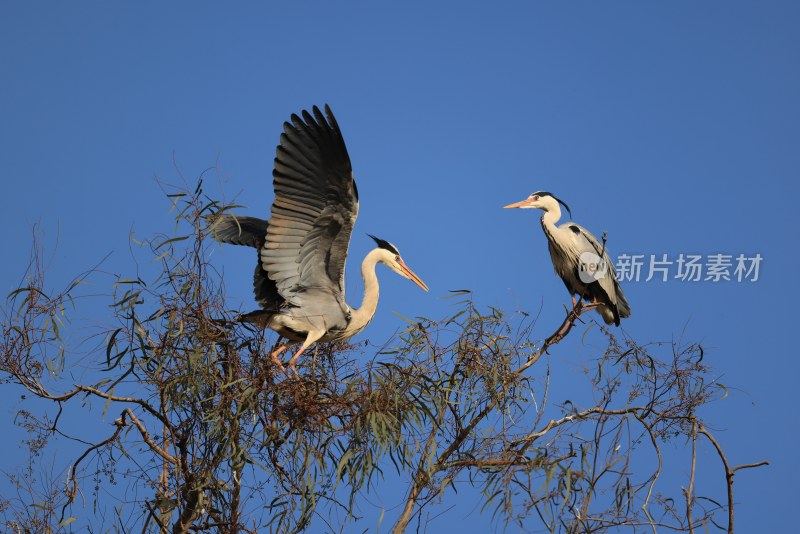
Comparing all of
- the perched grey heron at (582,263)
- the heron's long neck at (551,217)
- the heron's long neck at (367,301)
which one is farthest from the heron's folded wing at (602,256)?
the heron's long neck at (367,301)

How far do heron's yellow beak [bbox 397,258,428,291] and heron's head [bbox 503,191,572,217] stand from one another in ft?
3.47

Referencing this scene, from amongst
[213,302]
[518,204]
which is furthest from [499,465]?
[518,204]

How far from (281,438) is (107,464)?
725 mm

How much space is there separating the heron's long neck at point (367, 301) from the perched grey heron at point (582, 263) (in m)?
1.35

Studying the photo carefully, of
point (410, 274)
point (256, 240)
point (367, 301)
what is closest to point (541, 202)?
point (410, 274)

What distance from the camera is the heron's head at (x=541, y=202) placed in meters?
6.09

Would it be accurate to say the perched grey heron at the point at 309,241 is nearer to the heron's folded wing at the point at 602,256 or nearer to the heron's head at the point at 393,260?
the heron's head at the point at 393,260

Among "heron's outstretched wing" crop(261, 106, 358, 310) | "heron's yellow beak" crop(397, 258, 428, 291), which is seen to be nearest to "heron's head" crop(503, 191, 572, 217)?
"heron's yellow beak" crop(397, 258, 428, 291)

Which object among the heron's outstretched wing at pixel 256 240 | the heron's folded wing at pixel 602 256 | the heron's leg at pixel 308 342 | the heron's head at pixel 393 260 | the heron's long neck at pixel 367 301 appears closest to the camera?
the heron's leg at pixel 308 342

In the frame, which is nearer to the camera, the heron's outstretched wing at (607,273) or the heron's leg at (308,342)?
the heron's leg at (308,342)

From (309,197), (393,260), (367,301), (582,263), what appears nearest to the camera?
(309,197)

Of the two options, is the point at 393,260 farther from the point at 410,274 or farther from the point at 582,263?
the point at 582,263

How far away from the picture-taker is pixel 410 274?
17.6ft

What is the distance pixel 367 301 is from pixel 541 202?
1.66m
